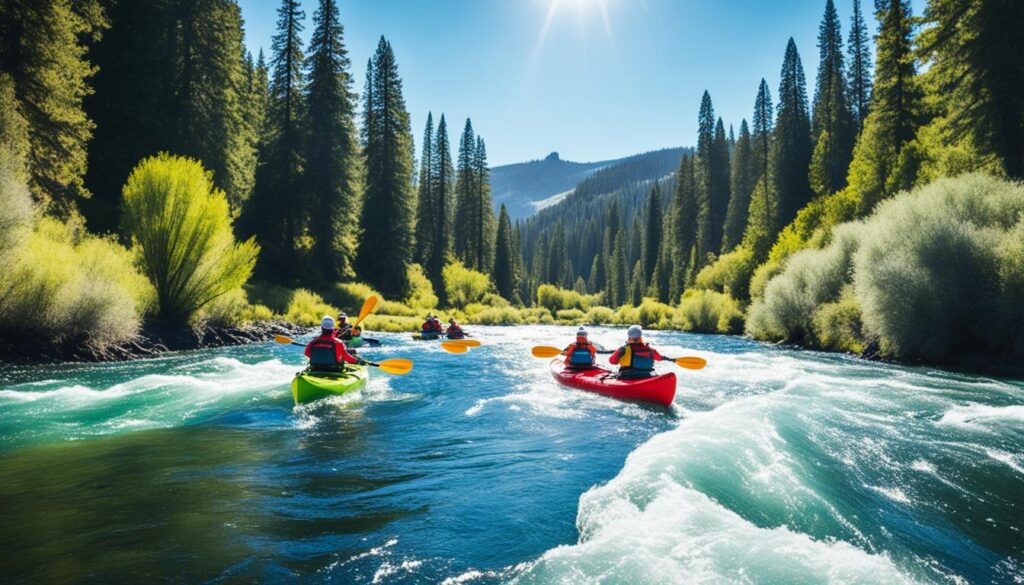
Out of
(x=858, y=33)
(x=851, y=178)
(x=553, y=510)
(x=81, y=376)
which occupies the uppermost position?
(x=858, y=33)

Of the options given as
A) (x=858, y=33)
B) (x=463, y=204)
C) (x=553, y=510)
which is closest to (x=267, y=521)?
(x=553, y=510)

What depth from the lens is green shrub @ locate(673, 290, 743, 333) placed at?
110 ft

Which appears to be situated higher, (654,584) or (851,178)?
(851,178)

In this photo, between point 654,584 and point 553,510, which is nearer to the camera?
point 654,584

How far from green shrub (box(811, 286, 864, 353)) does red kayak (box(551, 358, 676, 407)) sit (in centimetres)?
1201

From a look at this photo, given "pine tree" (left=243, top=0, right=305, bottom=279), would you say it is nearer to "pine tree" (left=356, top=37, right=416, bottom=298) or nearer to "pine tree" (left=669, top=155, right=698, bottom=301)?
"pine tree" (left=356, top=37, right=416, bottom=298)

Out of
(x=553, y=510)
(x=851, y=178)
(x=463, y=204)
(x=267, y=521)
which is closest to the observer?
(x=267, y=521)

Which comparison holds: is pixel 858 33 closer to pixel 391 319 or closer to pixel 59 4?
pixel 391 319

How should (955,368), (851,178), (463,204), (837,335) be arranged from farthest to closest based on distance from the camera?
(463,204) → (851,178) → (837,335) → (955,368)

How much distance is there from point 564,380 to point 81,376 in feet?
39.2

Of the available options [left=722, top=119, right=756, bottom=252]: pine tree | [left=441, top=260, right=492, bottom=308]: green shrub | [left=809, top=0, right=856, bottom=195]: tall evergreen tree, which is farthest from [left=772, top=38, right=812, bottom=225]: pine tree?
[left=441, top=260, right=492, bottom=308]: green shrub

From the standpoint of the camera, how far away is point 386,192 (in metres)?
41.8

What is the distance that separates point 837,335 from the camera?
20.5m

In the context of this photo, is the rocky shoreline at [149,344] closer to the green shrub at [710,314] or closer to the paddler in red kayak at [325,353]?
the paddler in red kayak at [325,353]
